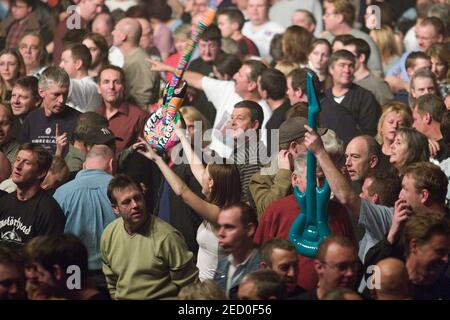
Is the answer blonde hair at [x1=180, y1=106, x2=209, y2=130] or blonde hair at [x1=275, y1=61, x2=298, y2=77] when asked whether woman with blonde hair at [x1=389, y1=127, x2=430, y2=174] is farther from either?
blonde hair at [x1=275, y1=61, x2=298, y2=77]

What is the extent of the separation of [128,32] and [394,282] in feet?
22.4

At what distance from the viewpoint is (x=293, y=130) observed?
10.5 meters

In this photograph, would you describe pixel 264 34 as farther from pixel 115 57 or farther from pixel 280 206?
pixel 280 206

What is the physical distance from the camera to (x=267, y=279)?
8.59m

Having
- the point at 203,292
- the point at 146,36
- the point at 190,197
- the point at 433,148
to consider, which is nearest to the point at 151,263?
the point at 190,197

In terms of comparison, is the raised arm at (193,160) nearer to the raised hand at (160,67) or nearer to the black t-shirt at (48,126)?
the black t-shirt at (48,126)

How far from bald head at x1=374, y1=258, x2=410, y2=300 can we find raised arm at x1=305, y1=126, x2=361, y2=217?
603 mm

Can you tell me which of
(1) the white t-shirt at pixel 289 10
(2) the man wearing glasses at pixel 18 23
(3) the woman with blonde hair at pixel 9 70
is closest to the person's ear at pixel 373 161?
(3) the woman with blonde hair at pixel 9 70

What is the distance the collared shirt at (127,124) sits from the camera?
41.5 ft

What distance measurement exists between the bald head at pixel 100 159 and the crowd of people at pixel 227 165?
0.06ft

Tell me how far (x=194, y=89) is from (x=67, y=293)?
5640 mm

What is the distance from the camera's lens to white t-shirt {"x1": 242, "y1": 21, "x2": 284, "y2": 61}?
1670cm
